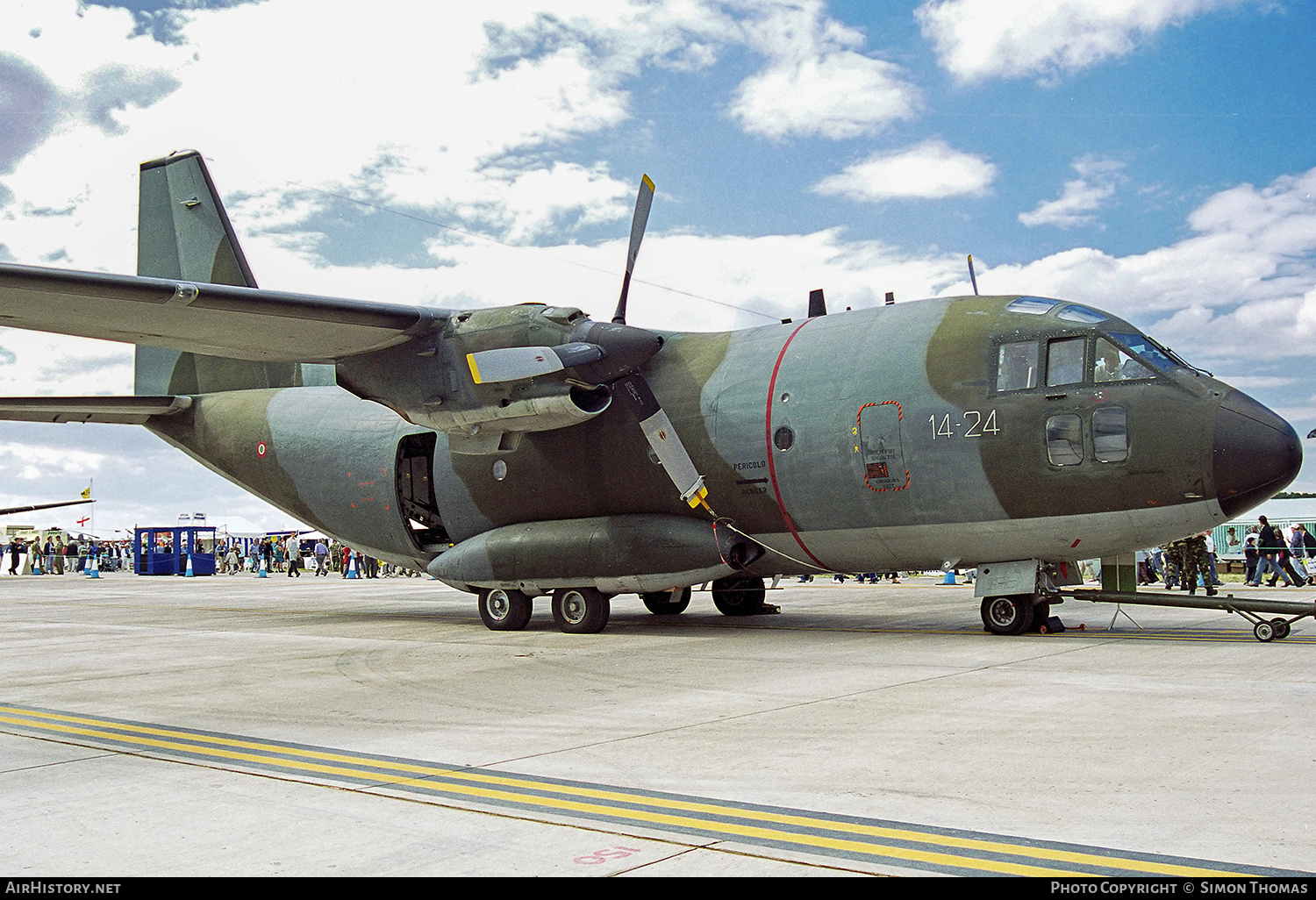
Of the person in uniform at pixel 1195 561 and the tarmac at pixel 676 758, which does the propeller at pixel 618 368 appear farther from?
the person in uniform at pixel 1195 561

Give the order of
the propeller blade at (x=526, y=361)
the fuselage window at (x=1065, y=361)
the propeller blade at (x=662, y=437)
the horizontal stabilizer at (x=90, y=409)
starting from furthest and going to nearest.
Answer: the horizontal stabilizer at (x=90, y=409) → the propeller blade at (x=662, y=437) → the propeller blade at (x=526, y=361) → the fuselage window at (x=1065, y=361)

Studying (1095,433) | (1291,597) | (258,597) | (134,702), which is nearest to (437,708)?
(134,702)

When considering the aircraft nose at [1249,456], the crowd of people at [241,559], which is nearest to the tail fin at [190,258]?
the aircraft nose at [1249,456]

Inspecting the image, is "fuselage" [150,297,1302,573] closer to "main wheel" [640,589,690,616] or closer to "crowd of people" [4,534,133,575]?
"main wheel" [640,589,690,616]

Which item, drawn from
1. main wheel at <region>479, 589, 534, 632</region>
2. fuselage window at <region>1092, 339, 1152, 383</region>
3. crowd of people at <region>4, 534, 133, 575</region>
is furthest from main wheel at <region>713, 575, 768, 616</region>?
crowd of people at <region>4, 534, 133, 575</region>

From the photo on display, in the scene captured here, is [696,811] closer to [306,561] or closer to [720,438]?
[720,438]

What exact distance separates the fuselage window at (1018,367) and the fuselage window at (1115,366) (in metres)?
0.68

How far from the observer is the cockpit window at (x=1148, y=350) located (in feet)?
39.5

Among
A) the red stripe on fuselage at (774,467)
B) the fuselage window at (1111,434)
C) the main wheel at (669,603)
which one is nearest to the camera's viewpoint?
the fuselage window at (1111,434)

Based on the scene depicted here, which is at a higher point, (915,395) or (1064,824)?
(915,395)

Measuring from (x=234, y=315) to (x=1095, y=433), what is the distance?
10520mm

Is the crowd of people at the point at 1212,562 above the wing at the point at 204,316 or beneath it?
beneath

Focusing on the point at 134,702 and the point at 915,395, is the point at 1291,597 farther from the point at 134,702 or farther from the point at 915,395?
the point at 134,702

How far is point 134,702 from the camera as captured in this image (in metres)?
9.39
